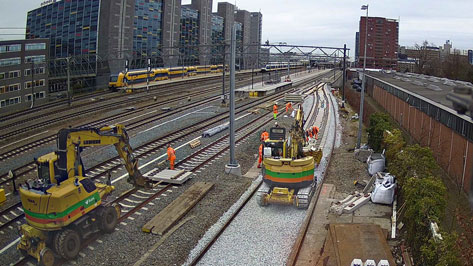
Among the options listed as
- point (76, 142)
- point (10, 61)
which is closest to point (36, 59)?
point (10, 61)

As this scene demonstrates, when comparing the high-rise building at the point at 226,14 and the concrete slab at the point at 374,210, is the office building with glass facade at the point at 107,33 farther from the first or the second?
the concrete slab at the point at 374,210

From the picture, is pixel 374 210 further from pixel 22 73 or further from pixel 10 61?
pixel 22 73

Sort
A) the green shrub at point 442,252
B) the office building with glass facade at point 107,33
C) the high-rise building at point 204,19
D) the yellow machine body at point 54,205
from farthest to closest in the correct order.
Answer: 1. the high-rise building at point 204,19
2. the office building with glass facade at point 107,33
3. the yellow machine body at point 54,205
4. the green shrub at point 442,252

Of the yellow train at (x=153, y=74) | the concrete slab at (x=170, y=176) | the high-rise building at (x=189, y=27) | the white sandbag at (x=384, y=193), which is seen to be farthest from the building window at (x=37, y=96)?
the high-rise building at (x=189, y=27)

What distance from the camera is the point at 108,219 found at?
40.1 ft

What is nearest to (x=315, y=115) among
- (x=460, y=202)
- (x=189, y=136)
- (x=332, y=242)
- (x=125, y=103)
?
(x=189, y=136)

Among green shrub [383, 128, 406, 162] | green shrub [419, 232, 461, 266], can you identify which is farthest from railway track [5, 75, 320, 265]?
green shrub [419, 232, 461, 266]

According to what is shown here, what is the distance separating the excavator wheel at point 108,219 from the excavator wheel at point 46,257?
1.67 m

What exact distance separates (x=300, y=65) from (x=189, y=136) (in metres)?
101

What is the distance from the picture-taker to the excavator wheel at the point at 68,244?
10570mm

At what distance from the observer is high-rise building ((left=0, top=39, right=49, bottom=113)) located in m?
41.5

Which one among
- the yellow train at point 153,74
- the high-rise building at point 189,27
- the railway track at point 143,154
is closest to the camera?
the railway track at point 143,154

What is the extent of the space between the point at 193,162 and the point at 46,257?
1008cm

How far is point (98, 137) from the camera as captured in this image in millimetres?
12711
